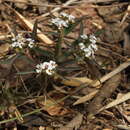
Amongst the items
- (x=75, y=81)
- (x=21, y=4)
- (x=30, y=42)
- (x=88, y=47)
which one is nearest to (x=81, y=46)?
(x=88, y=47)

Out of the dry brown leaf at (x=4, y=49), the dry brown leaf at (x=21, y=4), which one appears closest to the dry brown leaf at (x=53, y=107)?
the dry brown leaf at (x=4, y=49)

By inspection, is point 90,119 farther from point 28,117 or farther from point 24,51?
point 24,51

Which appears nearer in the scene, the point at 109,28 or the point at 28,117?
the point at 28,117

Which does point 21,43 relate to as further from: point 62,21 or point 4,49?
point 4,49

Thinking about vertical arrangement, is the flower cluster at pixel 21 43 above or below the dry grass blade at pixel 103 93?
above

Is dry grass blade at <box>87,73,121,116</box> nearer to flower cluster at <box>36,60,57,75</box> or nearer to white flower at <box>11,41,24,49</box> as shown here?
flower cluster at <box>36,60,57,75</box>

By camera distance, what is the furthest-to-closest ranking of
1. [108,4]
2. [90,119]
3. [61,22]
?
[108,4] < [90,119] < [61,22]

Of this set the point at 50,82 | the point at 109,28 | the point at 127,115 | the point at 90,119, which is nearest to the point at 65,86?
the point at 50,82

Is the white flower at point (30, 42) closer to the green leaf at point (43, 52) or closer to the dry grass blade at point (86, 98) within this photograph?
the green leaf at point (43, 52)
